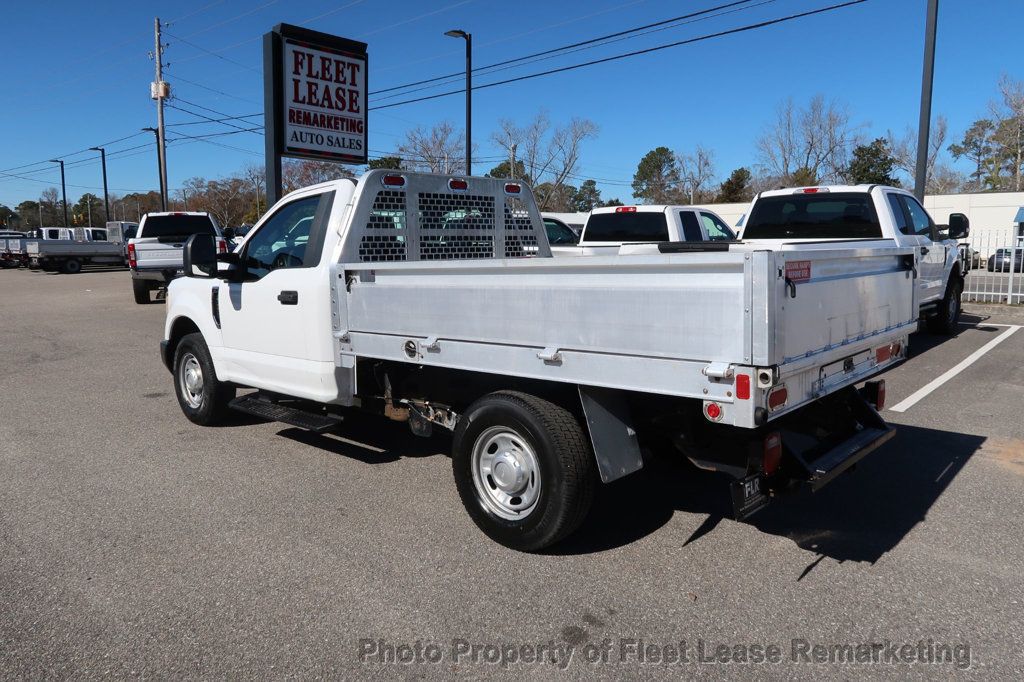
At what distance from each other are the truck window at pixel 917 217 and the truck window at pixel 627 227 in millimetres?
3345

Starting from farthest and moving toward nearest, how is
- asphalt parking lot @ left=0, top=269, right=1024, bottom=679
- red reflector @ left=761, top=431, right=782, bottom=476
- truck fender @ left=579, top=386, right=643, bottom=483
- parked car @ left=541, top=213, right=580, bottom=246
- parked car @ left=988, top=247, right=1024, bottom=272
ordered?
parked car @ left=541, top=213, right=580, bottom=246, parked car @ left=988, top=247, right=1024, bottom=272, truck fender @ left=579, top=386, right=643, bottom=483, red reflector @ left=761, top=431, right=782, bottom=476, asphalt parking lot @ left=0, top=269, right=1024, bottom=679

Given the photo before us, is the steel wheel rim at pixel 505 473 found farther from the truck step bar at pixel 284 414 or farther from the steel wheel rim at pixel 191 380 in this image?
the steel wheel rim at pixel 191 380

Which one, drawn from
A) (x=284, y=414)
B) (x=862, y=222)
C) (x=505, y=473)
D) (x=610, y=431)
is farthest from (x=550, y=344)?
(x=862, y=222)

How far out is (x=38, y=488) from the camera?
5410 mm

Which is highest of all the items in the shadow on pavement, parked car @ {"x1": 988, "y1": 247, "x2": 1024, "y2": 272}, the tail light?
parked car @ {"x1": 988, "y1": 247, "x2": 1024, "y2": 272}

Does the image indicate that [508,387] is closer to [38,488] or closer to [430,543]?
[430,543]

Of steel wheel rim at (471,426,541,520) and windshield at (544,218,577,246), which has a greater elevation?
windshield at (544,218,577,246)

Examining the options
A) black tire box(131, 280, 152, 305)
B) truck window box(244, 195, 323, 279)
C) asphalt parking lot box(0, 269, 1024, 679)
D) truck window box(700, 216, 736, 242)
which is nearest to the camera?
asphalt parking lot box(0, 269, 1024, 679)

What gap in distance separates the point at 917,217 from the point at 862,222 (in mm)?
1724

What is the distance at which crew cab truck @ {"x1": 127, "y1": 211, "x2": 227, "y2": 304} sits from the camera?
18.6m

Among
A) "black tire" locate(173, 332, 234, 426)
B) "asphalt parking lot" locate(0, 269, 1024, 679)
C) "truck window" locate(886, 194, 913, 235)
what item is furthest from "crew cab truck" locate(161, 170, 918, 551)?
"truck window" locate(886, 194, 913, 235)

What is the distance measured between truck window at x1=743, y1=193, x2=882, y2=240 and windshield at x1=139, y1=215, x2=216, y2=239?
13.6 m

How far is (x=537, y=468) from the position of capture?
13.3 ft

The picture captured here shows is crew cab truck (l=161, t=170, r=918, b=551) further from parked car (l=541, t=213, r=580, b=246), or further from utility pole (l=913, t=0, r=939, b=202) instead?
utility pole (l=913, t=0, r=939, b=202)
